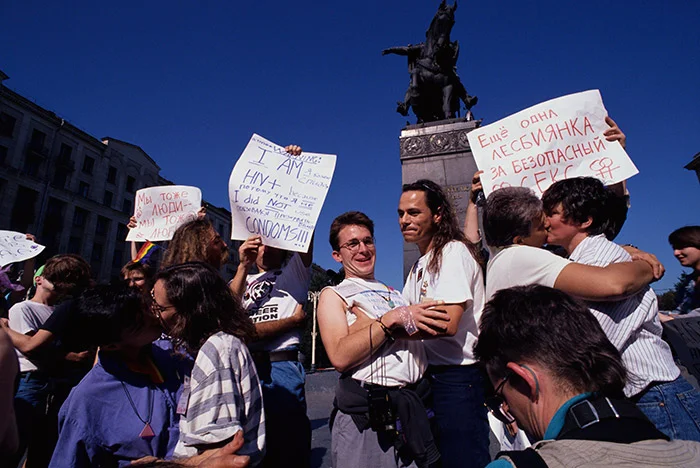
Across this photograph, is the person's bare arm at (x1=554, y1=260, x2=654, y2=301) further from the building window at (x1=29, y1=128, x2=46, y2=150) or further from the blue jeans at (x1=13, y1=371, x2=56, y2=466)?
the building window at (x1=29, y1=128, x2=46, y2=150)

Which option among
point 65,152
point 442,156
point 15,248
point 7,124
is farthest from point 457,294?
point 65,152

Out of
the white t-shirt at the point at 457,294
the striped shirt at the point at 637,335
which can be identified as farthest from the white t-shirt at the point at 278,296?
the striped shirt at the point at 637,335

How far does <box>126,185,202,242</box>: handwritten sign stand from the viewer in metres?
4.05

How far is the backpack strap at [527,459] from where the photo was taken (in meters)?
0.86

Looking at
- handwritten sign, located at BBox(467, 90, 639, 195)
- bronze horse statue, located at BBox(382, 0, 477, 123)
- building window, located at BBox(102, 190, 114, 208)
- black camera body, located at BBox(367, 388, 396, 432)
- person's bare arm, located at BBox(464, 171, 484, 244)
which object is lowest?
black camera body, located at BBox(367, 388, 396, 432)

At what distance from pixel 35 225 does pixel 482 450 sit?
1672 inches

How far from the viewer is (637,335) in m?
1.62

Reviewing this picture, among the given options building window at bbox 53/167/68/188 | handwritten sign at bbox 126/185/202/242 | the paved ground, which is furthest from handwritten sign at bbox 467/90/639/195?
building window at bbox 53/167/68/188

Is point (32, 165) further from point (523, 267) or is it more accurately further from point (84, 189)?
point (523, 267)

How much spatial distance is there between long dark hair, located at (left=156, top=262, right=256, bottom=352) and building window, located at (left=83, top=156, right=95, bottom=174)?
4641 cm

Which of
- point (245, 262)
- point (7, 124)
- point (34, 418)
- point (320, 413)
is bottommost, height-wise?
point (320, 413)

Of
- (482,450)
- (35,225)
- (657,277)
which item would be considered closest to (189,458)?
(482,450)

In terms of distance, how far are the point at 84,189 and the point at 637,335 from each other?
47.4m

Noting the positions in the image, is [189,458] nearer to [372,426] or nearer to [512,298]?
[372,426]
